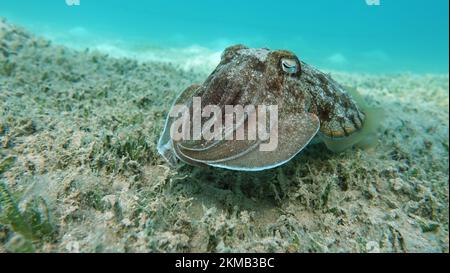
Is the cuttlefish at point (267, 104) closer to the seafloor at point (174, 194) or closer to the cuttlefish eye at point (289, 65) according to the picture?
the cuttlefish eye at point (289, 65)

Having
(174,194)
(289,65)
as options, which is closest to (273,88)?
(289,65)

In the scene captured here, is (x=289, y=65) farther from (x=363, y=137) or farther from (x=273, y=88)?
(x=363, y=137)

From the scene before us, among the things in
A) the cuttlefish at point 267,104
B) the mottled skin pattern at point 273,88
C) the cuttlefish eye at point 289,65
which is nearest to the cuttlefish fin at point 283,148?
the cuttlefish at point 267,104

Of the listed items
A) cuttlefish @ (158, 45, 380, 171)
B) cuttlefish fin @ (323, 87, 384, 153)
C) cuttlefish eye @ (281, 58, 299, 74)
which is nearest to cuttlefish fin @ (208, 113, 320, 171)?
cuttlefish @ (158, 45, 380, 171)

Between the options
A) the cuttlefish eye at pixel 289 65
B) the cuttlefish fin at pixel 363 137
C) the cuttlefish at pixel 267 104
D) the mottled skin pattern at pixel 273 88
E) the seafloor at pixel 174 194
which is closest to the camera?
the seafloor at pixel 174 194

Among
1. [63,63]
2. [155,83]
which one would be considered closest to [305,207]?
[155,83]
